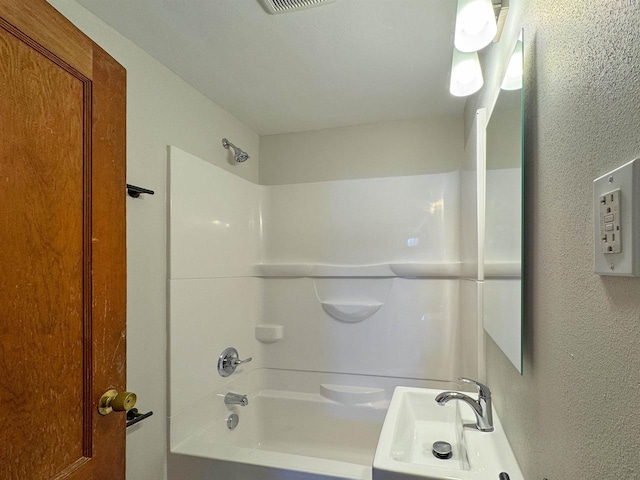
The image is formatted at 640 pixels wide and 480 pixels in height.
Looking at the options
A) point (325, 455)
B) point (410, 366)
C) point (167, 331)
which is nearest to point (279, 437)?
point (325, 455)

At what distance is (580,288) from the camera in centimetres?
59

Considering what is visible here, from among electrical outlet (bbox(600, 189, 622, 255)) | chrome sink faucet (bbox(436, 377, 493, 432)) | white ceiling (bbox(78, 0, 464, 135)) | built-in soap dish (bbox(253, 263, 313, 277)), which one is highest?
white ceiling (bbox(78, 0, 464, 135))

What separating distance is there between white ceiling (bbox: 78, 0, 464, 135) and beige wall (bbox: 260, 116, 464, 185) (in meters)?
0.14

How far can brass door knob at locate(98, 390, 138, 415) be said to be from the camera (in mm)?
1031

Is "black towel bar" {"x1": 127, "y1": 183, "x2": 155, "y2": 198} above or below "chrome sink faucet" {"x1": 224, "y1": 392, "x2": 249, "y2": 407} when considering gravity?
above

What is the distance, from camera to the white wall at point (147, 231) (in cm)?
160

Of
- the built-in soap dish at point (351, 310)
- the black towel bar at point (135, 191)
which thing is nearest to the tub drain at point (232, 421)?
the built-in soap dish at point (351, 310)

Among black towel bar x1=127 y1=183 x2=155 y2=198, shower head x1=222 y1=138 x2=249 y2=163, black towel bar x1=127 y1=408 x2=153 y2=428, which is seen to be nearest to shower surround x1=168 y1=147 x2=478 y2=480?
shower head x1=222 y1=138 x2=249 y2=163

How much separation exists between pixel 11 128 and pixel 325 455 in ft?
7.74

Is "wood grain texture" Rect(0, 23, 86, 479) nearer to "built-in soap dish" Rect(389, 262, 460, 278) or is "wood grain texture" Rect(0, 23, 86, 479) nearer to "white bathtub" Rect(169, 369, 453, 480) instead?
"white bathtub" Rect(169, 369, 453, 480)

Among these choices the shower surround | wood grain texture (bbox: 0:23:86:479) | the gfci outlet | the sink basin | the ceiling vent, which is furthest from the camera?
the shower surround

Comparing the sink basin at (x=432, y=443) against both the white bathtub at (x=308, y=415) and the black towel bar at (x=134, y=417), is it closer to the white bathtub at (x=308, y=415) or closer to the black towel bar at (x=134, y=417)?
the white bathtub at (x=308, y=415)

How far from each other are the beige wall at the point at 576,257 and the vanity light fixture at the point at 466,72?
479 millimetres

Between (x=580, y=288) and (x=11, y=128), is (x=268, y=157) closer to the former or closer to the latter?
(x=11, y=128)
